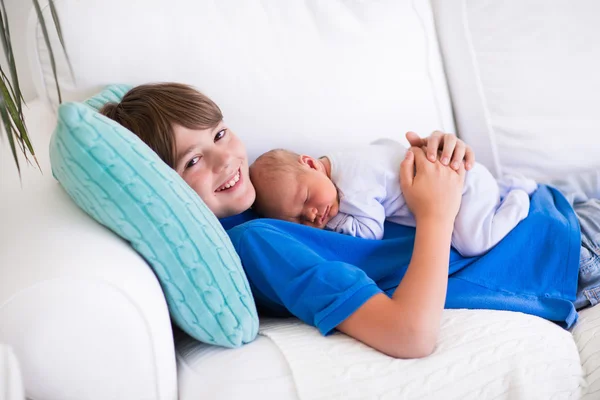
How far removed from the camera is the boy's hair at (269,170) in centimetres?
124

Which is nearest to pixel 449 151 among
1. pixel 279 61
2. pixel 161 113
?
pixel 279 61

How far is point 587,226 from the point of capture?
1312 millimetres

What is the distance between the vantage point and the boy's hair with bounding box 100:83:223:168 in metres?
1.12

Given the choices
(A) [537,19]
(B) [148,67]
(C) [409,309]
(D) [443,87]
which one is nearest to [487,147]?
(D) [443,87]

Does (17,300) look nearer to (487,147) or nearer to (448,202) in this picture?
(448,202)

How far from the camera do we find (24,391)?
77cm

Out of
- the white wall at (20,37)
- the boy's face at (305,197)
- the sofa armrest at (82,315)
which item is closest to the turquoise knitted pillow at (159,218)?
the sofa armrest at (82,315)

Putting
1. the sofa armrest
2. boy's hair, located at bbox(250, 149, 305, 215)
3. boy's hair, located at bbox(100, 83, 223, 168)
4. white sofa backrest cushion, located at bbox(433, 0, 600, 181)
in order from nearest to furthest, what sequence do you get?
the sofa armrest
boy's hair, located at bbox(100, 83, 223, 168)
boy's hair, located at bbox(250, 149, 305, 215)
white sofa backrest cushion, located at bbox(433, 0, 600, 181)

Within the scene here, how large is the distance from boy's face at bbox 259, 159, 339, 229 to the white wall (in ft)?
2.88

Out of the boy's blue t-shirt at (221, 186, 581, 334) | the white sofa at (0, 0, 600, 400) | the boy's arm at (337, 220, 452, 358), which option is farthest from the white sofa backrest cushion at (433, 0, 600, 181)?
the boy's arm at (337, 220, 452, 358)

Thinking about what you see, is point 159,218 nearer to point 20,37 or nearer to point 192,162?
point 192,162

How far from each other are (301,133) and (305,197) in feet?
0.93

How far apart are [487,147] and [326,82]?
1.65 ft

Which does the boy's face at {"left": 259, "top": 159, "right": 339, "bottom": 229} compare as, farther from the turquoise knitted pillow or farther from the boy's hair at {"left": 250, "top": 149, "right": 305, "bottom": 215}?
the turquoise knitted pillow
